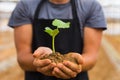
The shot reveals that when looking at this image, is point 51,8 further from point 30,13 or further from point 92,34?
point 92,34

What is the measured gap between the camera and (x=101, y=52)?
509 cm

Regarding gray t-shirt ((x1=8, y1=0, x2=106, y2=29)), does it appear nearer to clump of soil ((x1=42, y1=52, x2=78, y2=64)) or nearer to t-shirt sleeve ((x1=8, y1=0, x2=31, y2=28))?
t-shirt sleeve ((x1=8, y1=0, x2=31, y2=28))

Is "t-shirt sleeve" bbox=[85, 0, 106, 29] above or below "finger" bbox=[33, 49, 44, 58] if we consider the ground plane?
above

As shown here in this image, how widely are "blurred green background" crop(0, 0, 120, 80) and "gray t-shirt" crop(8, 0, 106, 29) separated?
2.23m

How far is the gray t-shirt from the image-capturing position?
1.47 metres

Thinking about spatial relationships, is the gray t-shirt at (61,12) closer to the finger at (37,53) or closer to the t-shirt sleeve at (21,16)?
the t-shirt sleeve at (21,16)

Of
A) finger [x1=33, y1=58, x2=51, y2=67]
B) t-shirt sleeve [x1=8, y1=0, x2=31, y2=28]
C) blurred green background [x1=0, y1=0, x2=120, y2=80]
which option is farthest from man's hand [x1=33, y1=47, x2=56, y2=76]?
blurred green background [x1=0, y1=0, x2=120, y2=80]

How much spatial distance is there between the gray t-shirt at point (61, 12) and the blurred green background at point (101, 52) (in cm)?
223

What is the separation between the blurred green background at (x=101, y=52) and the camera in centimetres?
391

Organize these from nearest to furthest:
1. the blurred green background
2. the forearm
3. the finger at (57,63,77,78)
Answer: the finger at (57,63,77,78), the forearm, the blurred green background

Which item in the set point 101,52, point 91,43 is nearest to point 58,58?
point 91,43

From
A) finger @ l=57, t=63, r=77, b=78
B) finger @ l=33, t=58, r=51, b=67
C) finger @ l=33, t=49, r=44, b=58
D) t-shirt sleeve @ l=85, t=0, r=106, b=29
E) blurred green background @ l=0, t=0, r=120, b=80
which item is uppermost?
t-shirt sleeve @ l=85, t=0, r=106, b=29

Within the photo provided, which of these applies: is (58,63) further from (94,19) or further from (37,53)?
(94,19)

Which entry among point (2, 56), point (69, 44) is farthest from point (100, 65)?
point (69, 44)
